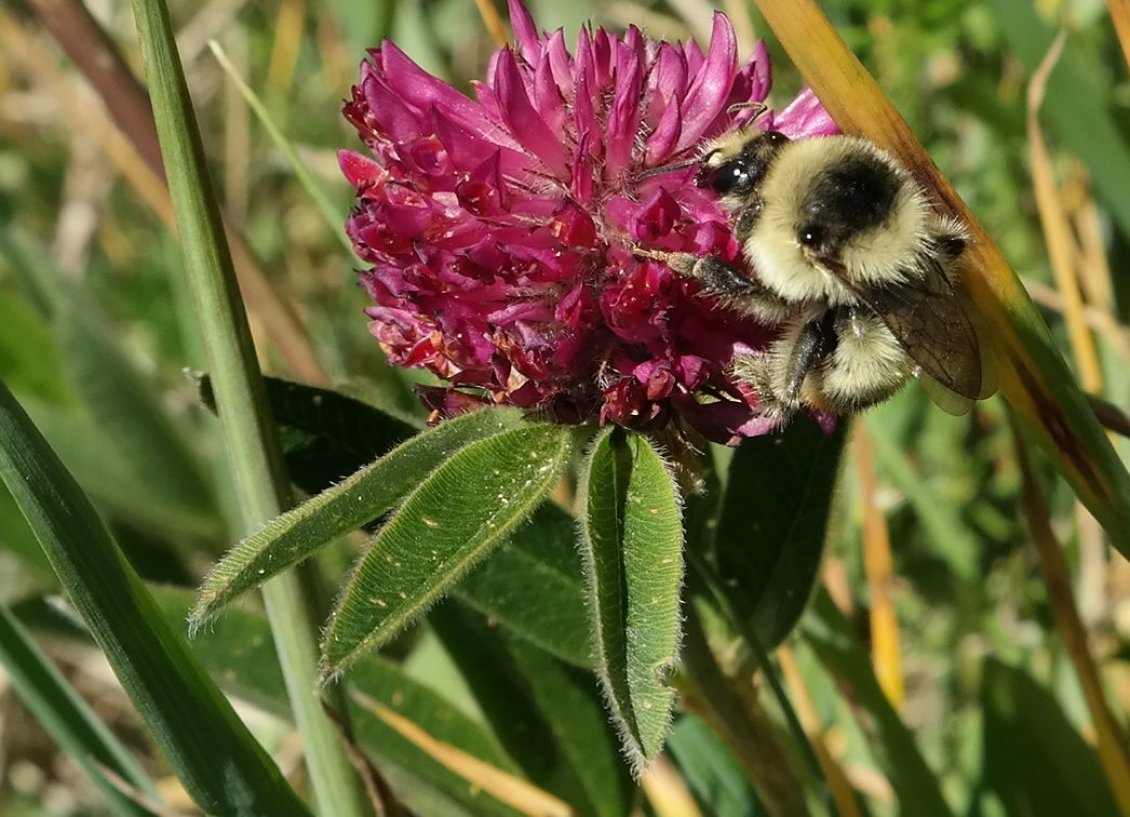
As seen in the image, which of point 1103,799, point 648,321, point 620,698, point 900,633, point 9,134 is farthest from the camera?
point 9,134

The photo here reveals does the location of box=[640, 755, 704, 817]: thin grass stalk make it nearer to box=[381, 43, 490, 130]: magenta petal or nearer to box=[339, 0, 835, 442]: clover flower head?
box=[339, 0, 835, 442]: clover flower head

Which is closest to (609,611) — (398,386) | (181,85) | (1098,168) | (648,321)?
(648,321)

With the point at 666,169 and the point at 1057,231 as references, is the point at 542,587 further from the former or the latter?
the point at 1057,231

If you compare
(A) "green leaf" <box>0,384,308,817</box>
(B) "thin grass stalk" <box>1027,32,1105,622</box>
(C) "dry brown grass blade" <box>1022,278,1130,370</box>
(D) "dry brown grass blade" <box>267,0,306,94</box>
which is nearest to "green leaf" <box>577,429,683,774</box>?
(A) "green leaf" <box>0,384,308,817</box>

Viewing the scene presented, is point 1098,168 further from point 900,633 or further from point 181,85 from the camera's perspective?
point 181,85

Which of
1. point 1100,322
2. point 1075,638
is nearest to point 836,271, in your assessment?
point 1075,638

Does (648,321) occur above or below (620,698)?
above
